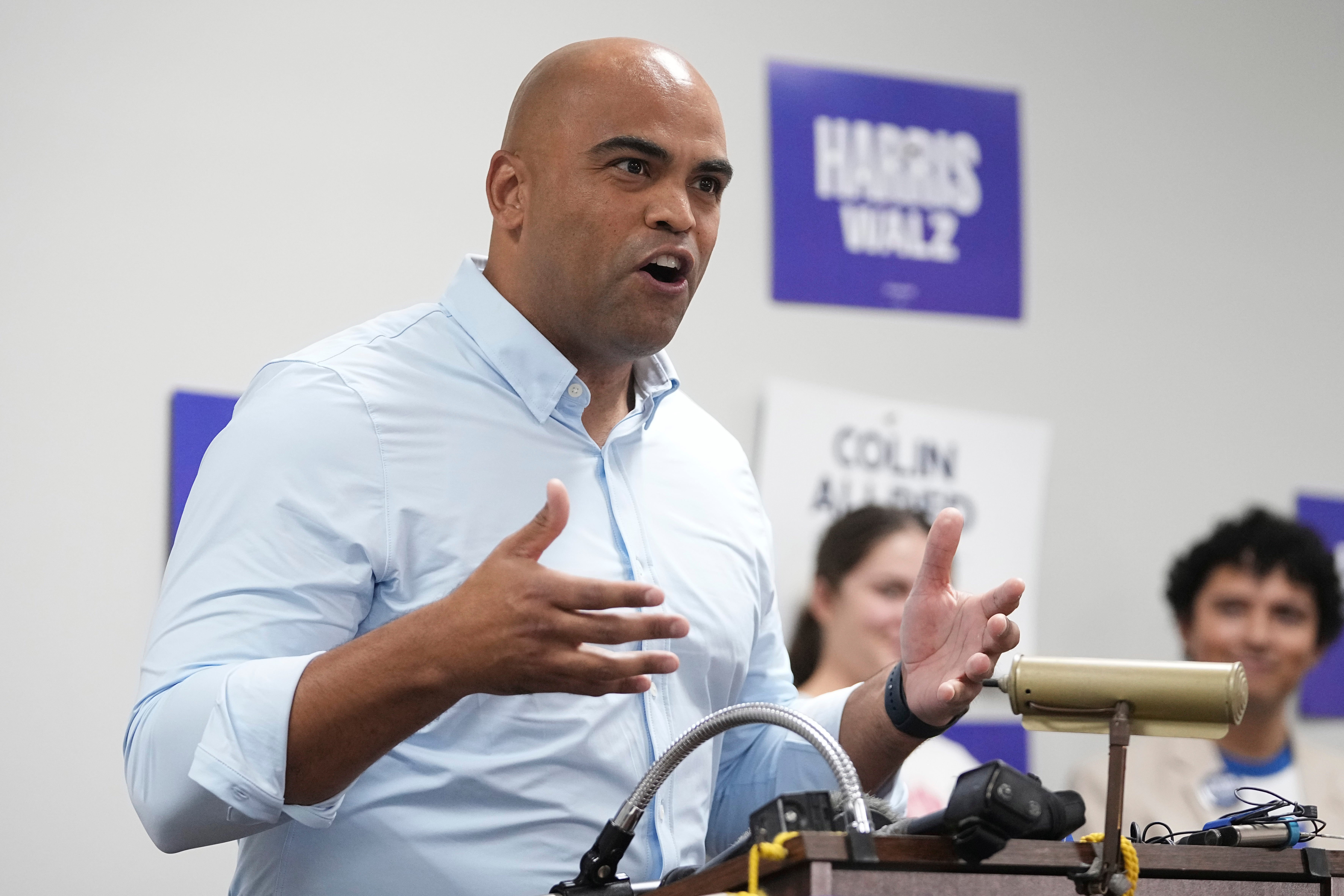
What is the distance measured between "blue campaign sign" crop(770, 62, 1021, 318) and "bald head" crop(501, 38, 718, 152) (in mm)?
1056

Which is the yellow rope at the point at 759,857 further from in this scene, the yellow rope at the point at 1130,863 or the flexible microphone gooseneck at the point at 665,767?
the yellow rope at the point at 1130,863

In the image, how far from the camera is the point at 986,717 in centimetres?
266

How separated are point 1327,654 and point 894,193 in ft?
4.30

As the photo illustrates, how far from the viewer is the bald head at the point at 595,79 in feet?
4.98

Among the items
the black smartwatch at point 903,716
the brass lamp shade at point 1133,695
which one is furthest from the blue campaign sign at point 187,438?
the brass lamp shade at point 1133,695

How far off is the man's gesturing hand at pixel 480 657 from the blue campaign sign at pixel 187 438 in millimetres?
1096

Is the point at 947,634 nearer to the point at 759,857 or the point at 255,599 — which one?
the point at 759,857

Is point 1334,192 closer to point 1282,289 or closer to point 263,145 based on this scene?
point 1282,289

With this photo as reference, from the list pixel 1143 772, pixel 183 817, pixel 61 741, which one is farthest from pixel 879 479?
pixel 183 817

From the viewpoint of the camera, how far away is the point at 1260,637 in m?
2.79

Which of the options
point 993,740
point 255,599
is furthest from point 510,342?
point 993,740

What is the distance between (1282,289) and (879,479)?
1.05m

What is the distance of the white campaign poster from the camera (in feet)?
8.43

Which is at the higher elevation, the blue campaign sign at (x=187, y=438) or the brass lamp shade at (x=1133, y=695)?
the blue campaign sign at (x=187, y=438)
